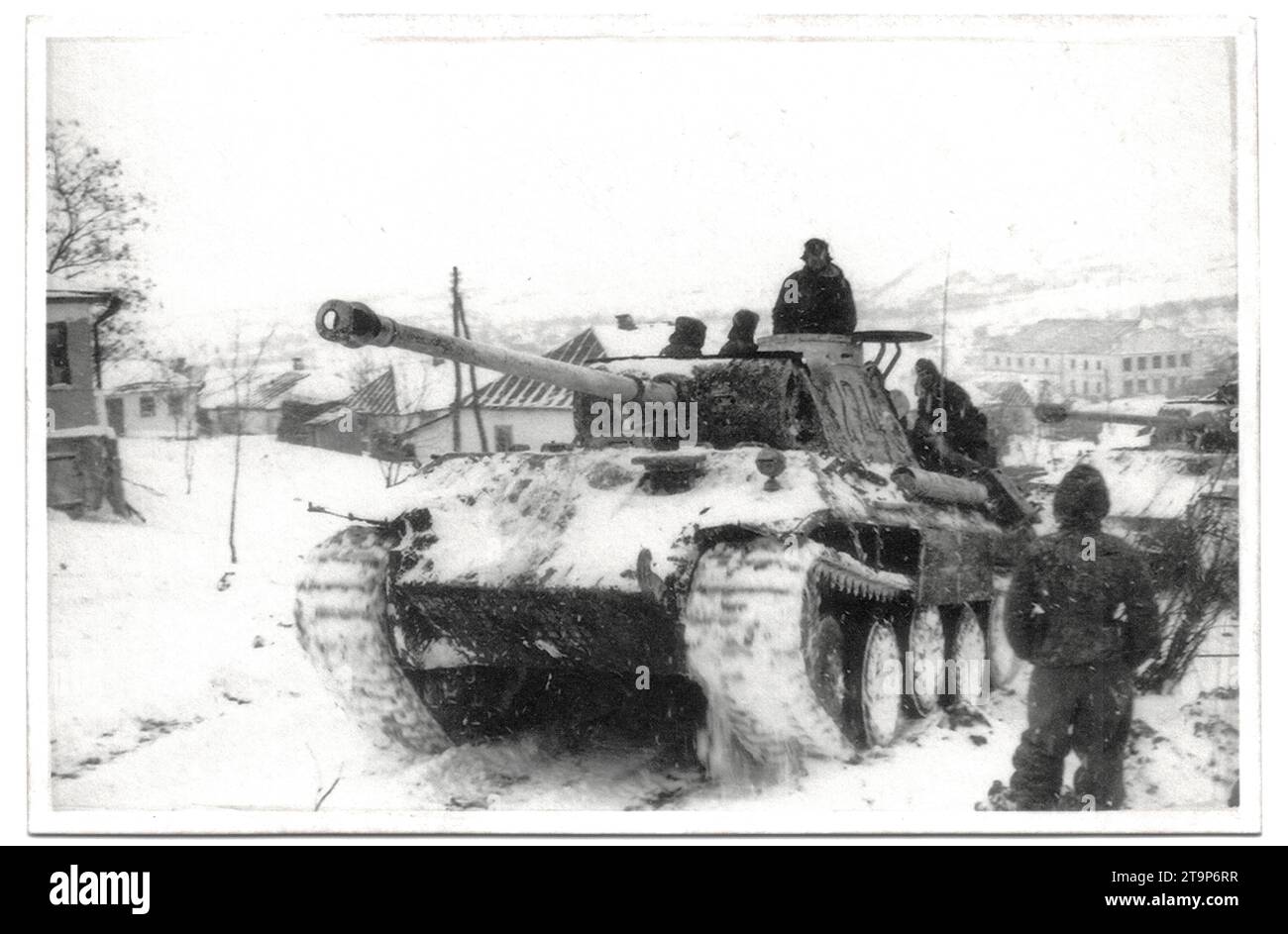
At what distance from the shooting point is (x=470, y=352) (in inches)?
221

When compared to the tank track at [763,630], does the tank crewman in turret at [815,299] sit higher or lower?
higher

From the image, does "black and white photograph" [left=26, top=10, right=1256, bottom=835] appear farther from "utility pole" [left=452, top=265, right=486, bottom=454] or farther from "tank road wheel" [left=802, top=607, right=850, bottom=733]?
"tank road wheel" [left=802, top=607, right=850, bottom=733]

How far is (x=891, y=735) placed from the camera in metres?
→ 5.97

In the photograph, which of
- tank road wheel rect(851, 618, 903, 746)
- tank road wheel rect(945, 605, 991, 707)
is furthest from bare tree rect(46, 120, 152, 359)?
tank road wheel rect(945, 605, 991, 707)

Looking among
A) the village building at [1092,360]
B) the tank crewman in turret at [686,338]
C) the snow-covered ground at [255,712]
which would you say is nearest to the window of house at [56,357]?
the snow-covered ground at [255,712]

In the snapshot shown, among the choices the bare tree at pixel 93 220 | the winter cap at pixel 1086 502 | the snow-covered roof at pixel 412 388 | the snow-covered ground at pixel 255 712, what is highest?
the bare tree at pixel 93 220

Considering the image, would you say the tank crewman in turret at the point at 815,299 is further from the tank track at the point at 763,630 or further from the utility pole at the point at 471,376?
the utility pole at the point at 471,376

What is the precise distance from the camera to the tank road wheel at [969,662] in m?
6.03

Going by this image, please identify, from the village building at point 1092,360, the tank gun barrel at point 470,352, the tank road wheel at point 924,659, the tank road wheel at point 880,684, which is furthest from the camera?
the village building at point 1092,360

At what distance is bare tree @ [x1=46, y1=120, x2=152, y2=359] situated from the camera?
20.0 ft

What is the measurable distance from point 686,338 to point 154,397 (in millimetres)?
2435

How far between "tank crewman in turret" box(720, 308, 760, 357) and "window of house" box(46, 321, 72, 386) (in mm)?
2935

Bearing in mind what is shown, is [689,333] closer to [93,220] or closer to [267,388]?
[267,388]

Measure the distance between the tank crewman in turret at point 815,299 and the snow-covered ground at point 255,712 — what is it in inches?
71.7
